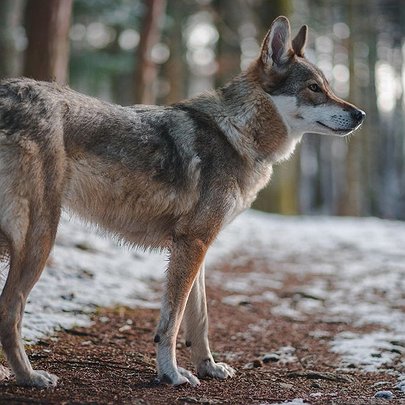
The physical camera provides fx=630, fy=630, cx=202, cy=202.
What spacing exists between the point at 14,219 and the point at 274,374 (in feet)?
7.81

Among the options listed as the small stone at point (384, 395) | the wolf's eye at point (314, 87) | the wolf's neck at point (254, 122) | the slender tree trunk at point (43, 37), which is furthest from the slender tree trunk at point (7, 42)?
the small stone at point (384, 395)

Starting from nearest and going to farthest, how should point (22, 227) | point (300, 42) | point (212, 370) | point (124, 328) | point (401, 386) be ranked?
point (22, 227), point (401, 386), point (212, 370), point (300, 42), point (124, 328)

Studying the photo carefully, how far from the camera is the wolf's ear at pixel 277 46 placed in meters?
4.88

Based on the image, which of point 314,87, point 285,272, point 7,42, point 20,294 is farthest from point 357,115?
point 7,42

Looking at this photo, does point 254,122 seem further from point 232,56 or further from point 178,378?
point 232,56

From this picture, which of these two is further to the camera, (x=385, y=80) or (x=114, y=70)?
(x=385, y=80)

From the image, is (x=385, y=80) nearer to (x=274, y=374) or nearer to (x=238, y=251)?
(x=238, y=251)

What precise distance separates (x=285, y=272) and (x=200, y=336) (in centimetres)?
542

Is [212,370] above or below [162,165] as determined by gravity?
below

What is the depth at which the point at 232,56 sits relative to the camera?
2080 centimetres

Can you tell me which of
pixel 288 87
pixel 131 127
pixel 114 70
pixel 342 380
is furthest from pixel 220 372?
pixel 114 70

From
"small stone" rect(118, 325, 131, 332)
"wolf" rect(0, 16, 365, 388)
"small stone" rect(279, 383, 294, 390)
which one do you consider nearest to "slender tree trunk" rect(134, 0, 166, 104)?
"small stone" rect(118, 325, 131, 332)

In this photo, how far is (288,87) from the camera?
493 cm

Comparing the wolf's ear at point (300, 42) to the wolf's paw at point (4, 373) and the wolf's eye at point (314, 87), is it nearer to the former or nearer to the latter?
the wolf's eye at point (314, 87)
